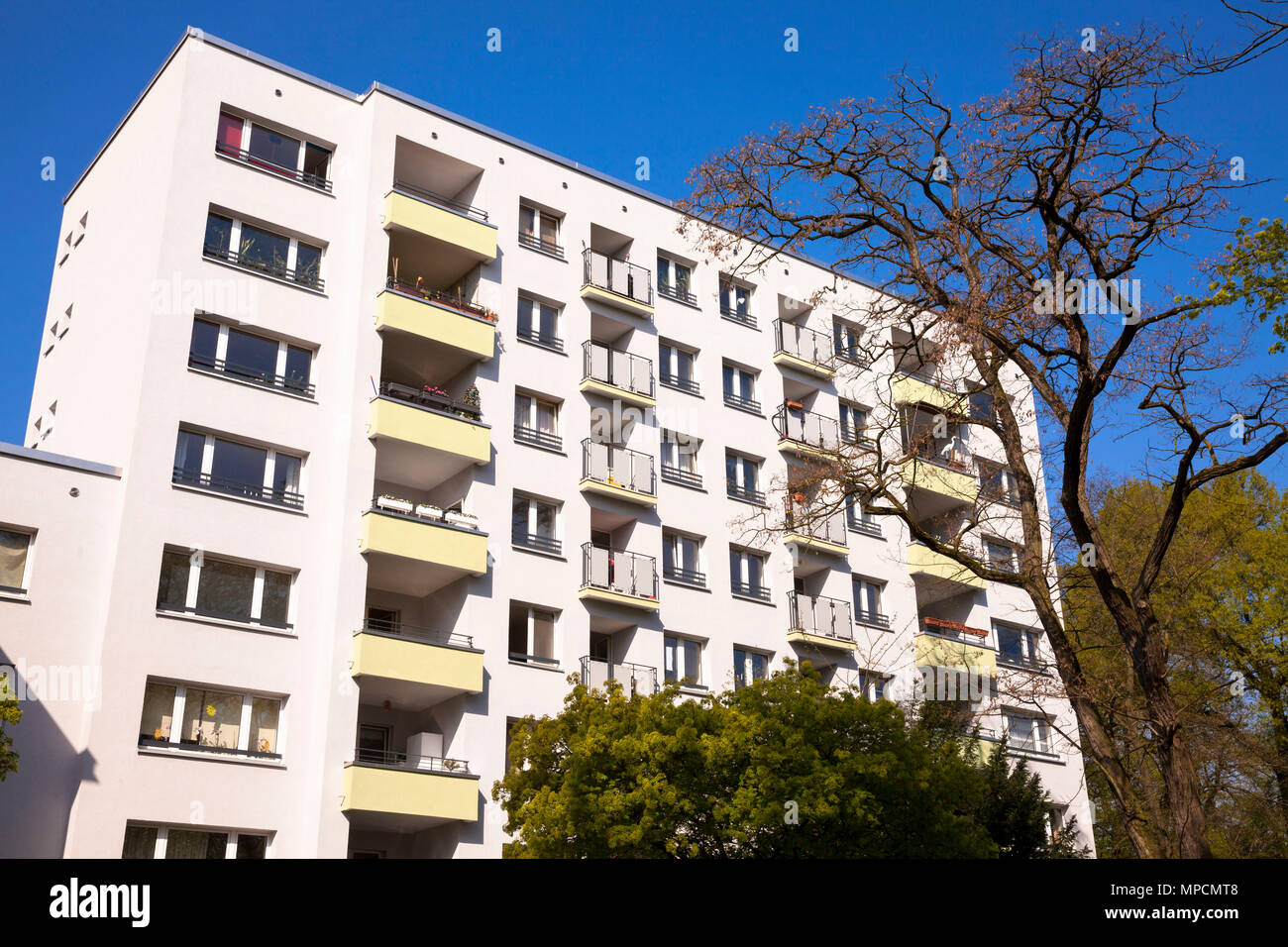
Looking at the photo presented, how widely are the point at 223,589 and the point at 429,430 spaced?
6.43 metres

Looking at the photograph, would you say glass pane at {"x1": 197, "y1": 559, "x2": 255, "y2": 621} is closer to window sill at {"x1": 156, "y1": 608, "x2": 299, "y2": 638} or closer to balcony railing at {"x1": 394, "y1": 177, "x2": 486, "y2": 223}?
window sill at {"x1": 156, "y1": 608, "x2": 299, "y2": 638}

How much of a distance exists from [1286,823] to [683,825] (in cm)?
2304

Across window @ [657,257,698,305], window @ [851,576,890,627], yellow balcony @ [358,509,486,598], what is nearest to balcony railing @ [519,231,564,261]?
window @ [657,257,698,305]

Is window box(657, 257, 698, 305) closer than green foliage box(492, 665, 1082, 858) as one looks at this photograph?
No

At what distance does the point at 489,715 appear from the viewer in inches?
1125

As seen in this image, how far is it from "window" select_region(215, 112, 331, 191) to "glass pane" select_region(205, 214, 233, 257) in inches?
70.7

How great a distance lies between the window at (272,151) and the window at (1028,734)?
29283 millimetres

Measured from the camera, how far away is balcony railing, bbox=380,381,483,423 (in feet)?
98.4

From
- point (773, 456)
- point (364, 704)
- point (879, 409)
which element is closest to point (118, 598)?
point (364, 704)

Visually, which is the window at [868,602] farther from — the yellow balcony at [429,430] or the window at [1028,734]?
the yellow balcony at [429,430]

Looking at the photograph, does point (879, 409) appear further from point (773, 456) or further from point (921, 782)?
point (921, 782)

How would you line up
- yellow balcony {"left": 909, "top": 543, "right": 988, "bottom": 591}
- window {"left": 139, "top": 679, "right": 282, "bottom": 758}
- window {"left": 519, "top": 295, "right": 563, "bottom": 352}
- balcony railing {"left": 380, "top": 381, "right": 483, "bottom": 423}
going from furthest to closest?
yellow balcony {"left": 909, "top": 543, "right": 988, "bottom": 591}, window {"left": 519, "top": 295, "right": 563, "bottom": 352}, balcony railing {"left": 380, "top": 381, "right": 483, "bottom": 423}, window {"left": 139, "top": 679, "right": 282, "bottom": 758}

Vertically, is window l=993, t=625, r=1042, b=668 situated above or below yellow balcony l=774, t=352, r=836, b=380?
below

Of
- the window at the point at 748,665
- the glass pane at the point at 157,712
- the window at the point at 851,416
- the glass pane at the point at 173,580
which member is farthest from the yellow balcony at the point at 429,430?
the window at the point at 851,416
